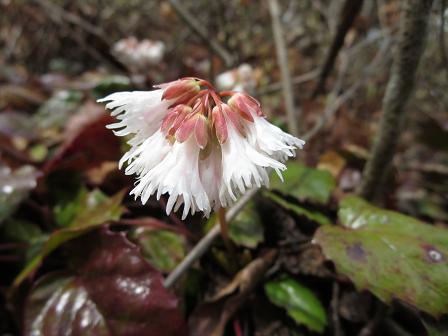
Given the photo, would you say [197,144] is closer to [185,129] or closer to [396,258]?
[185,129]

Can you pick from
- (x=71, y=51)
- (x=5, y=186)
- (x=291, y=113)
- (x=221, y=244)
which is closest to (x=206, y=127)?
(x=221, y=244)

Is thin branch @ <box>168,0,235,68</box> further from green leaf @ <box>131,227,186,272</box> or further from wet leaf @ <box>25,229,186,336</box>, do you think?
wet leaf @ <box>25,229,186,336</box>

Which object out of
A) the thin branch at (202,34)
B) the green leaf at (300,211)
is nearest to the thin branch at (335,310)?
the green leaf at (300,211)

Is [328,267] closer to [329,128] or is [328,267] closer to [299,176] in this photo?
[299,176]

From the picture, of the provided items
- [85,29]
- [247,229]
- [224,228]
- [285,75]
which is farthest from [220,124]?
[85,29]

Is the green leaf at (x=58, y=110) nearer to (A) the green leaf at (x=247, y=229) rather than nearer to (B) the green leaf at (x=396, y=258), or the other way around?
(A) the green leaf at (x=247, y=229)
